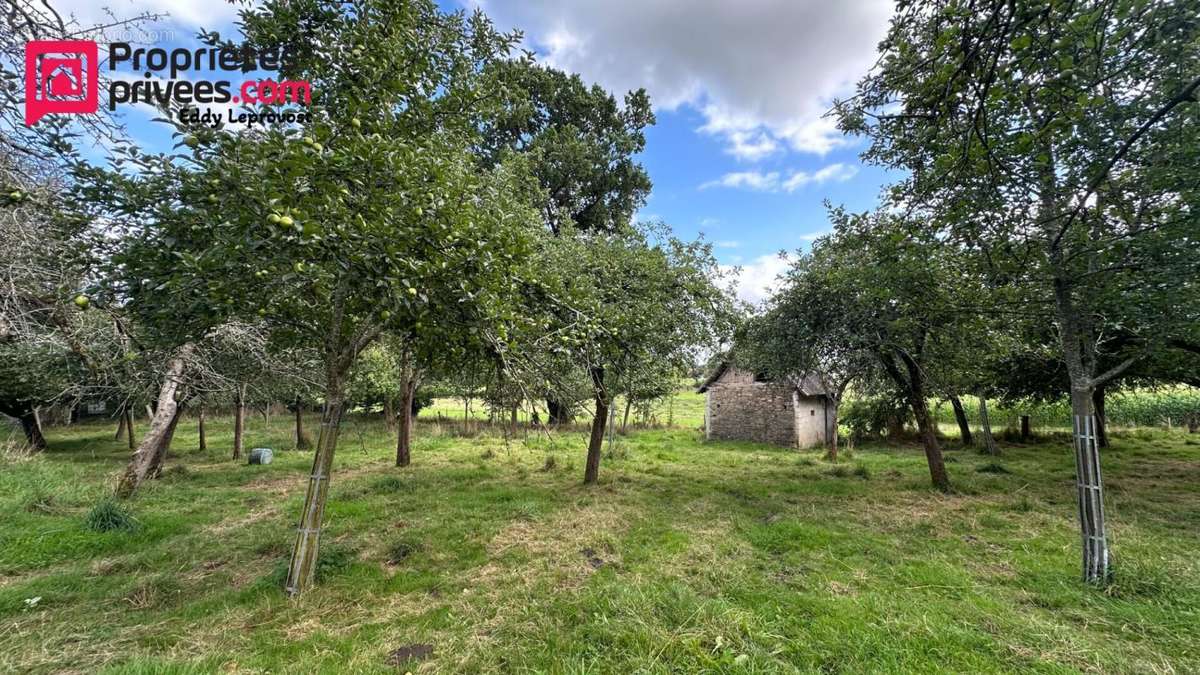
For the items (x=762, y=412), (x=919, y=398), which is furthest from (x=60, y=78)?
(x=762, y=412)

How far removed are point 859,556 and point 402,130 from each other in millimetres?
6808

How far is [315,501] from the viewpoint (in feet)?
14.5

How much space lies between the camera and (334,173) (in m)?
3.12

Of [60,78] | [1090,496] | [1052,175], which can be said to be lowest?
[1090,496]

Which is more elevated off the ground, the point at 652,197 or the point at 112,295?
the point at 652,197

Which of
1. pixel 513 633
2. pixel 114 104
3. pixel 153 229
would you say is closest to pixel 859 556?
pixel 513 633

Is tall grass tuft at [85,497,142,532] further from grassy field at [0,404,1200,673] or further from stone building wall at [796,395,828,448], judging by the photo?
stone building wall at [796,395,828,448]

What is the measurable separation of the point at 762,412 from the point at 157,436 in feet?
58.9

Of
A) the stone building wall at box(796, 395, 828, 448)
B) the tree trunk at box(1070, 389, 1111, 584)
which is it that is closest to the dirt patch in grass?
the tree trunk at box(1070, 389, 1111, 584)

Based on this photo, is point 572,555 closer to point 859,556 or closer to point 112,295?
point 859,556

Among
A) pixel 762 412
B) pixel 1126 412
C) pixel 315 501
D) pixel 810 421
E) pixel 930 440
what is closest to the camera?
pixel 315 501

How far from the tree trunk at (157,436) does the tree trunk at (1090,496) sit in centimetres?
1195

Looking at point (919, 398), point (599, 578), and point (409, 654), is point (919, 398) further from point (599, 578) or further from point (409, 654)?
point (409, 654)

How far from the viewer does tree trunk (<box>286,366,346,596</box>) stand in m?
4.40
